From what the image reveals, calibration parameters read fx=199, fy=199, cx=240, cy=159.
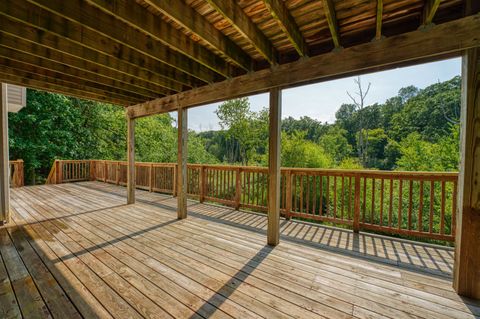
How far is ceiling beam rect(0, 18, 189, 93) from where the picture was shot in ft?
6.99

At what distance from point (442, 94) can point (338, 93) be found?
1020 cm

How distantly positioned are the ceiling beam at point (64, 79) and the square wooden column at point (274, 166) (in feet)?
10.5

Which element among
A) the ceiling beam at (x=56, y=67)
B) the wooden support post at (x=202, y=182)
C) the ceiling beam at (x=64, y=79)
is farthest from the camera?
the wooden support post at (x=202, y=182)

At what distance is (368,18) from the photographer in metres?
1.96

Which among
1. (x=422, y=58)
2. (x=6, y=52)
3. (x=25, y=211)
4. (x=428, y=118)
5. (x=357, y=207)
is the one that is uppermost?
(x=428, y=118)

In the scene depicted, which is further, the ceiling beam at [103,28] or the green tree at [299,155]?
the green tree at [299,155]

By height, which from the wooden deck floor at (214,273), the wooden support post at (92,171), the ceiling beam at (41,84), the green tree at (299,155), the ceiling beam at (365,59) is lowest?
the wooden deck floor at (214,273)

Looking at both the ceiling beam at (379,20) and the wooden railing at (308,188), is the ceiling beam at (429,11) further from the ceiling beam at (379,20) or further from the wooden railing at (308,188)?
the wooden railing at (308,188)

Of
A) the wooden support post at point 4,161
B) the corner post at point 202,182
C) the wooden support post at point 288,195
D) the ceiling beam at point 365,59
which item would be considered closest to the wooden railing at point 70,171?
the wooden support post at point 4,161

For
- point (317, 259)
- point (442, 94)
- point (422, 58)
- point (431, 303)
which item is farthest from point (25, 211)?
point (442, 94)

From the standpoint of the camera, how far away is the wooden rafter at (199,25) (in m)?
1.73

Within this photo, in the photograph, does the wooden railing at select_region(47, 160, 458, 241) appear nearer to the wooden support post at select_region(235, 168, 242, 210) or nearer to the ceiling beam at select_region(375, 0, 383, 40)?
the wooden support post at select_region(235, 168, 242, 210)

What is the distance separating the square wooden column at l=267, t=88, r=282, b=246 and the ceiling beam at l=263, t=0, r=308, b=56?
65cm

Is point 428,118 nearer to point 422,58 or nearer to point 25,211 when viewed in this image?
point 422,58
